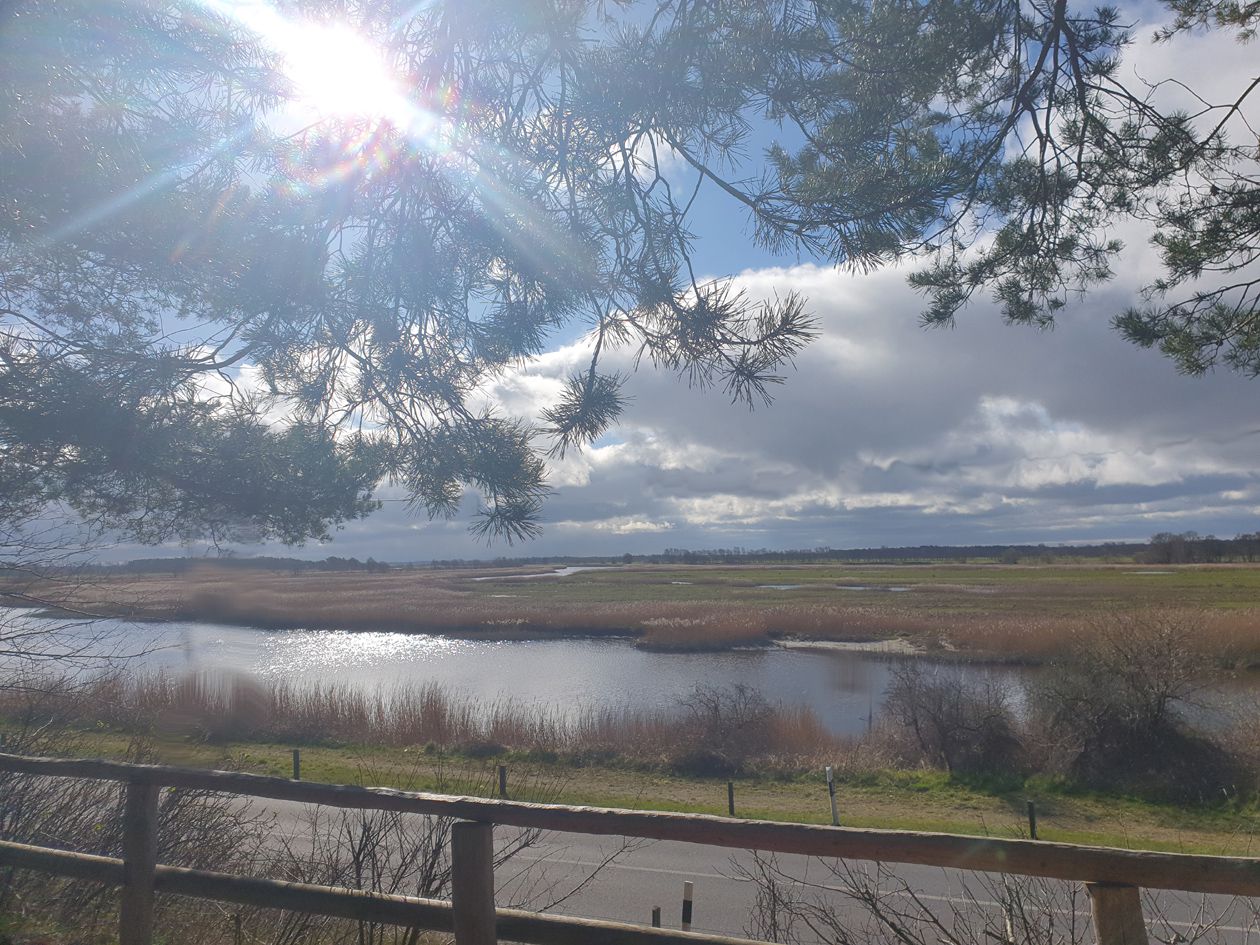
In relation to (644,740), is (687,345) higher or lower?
higher

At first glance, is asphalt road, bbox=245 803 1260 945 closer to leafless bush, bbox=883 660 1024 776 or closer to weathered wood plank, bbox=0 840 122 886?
weathered wood plank, bbox=0 840 122 886

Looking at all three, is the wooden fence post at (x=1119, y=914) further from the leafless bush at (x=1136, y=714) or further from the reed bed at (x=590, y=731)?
the leafless bush at (x=1136, y=714)

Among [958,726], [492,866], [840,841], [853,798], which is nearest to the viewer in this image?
[840,841]

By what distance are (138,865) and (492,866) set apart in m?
1.81

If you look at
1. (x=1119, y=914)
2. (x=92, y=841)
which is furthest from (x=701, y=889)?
(x=1119, y=914)

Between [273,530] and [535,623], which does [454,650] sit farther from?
[273,530]

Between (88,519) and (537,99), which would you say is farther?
(88,519)

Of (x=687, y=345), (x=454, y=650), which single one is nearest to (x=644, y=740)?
(x=687, y=345)

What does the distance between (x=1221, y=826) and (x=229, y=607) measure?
1688cm

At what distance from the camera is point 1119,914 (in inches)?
89.5

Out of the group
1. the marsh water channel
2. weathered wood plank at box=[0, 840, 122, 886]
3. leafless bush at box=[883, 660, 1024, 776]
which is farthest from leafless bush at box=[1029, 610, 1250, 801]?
weathered wood plank at box=[0, 840, 122, 886]

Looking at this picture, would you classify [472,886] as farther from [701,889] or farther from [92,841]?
[701,889]

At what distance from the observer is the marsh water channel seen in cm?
2673

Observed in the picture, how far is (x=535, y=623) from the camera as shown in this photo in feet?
159
